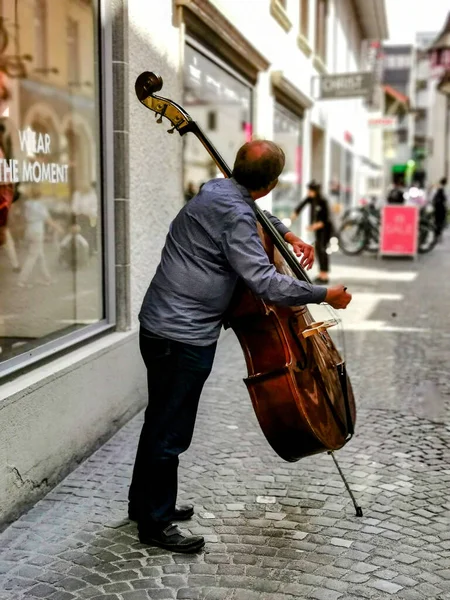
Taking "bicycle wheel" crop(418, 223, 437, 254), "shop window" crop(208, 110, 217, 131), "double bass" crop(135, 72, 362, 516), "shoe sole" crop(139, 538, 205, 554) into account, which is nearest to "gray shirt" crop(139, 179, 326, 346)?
"double bass" crop(135, 72, 362, 516)

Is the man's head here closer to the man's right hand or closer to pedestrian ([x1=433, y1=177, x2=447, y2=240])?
the man's right hand

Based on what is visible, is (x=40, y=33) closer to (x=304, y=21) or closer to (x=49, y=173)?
(x=49, y=173)

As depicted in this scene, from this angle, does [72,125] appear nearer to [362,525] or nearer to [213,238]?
[213,238]

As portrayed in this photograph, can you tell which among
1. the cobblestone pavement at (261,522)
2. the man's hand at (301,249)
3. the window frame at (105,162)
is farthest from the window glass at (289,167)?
the man's hand at (301,249)

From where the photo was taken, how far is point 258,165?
3.15 metres

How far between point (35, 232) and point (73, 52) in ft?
4.50

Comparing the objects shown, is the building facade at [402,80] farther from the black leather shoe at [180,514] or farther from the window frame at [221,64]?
A: the black leather shoe at [180,514]

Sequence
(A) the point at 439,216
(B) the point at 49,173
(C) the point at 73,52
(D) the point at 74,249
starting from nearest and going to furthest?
(B) the point at 49,173, (D) the point at 74,249, (C) the point at 73,52, (A) the point at 439,216

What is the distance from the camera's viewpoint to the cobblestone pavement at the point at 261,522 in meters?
3.09

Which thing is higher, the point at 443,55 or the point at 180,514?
the point at 443,55

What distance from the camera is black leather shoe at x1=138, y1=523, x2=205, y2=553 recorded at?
3346 mm

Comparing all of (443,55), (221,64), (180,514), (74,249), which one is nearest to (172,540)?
(180,514)

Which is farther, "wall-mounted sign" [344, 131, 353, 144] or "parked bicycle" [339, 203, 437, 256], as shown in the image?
"wall-mounted sign" [344, 131, 353, 144]

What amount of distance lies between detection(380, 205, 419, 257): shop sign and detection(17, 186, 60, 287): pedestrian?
10710 millimetres
